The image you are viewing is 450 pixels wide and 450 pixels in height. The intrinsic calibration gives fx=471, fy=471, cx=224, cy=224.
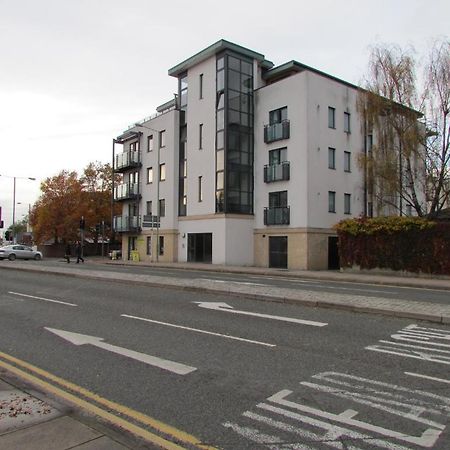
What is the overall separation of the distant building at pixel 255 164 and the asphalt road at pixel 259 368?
19675 millimetres

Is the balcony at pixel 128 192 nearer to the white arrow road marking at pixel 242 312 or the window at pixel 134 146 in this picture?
the window at pixel 134 146

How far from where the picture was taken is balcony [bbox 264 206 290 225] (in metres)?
31.1

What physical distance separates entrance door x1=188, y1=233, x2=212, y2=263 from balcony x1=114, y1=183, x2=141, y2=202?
8.60 metres

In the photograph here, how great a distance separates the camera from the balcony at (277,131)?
1231 inches

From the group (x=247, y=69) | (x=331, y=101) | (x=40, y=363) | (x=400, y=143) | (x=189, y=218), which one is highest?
(x=247, y=69)

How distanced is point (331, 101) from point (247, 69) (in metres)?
6.94

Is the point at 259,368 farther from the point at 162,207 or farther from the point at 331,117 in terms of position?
the point at 162,207

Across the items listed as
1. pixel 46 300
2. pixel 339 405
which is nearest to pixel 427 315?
pixel 339 405

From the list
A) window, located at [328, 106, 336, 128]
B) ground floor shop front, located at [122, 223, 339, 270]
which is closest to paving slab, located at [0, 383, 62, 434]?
Answer: ground floor shop front, located at [122, 223, 339, 270]

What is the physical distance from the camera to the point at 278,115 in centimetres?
3244

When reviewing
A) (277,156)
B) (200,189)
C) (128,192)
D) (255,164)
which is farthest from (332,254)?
(128,192)

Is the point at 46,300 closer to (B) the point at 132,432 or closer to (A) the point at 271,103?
(B) the point at 132,432

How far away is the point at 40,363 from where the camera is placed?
21.4ft

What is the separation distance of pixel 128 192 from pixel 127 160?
298cm
